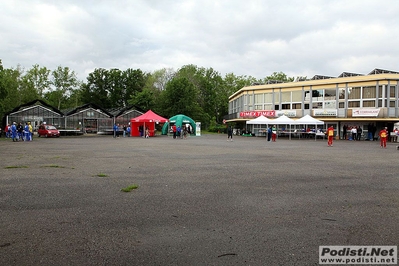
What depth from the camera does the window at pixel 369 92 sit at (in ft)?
131

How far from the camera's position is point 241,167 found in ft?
40.2

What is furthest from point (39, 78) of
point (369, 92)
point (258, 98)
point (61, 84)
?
point (369, 92)

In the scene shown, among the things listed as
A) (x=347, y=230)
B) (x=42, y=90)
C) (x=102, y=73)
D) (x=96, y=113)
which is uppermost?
(x=102, y=73)

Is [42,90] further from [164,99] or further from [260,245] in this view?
[260,245]

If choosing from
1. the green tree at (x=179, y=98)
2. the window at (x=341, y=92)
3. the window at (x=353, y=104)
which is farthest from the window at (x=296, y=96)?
the green tree at (x=179, y=98)

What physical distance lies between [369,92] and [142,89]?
178 feet

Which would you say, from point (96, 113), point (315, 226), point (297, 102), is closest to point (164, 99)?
point (96, 113)

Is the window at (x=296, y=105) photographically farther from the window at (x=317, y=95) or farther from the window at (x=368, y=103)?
the window at (x=368, y=103)

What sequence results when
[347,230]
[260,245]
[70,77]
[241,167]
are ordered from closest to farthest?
[260,245]
[347,230]
[241,167]
[70,77]

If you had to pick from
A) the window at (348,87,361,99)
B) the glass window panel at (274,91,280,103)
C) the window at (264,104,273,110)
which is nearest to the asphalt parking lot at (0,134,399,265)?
the window at (348,87,361,99)

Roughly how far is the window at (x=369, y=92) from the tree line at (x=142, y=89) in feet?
89.4

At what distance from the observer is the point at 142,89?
81.5 metres

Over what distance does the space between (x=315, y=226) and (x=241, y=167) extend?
6971 mm

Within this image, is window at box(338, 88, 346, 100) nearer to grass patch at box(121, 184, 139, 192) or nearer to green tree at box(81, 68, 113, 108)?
grass patch at box(121, 184, 139, 192)
